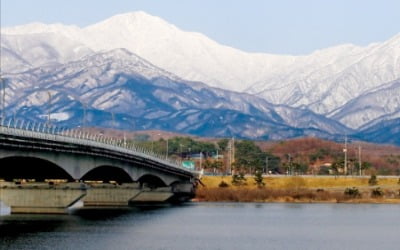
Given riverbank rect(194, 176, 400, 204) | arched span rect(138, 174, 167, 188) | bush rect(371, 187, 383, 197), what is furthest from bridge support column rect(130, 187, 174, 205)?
bush rect(371, 187, 383, 197)

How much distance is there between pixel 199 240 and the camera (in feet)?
290

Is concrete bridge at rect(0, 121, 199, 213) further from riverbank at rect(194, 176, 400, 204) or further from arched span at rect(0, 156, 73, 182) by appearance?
riverbank at rect(194, 176, 400, 204)

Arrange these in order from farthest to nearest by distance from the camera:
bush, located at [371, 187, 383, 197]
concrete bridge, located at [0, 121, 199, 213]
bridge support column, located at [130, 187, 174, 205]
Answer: bush, located at [371, 187, 383, 197], bridge support column, located at [130, 187, 174, 205], concrete bridge, located at [0, 121, 199, 213]

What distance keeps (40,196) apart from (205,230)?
2875 centimetres

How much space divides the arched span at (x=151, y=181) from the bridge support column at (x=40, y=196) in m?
39.1

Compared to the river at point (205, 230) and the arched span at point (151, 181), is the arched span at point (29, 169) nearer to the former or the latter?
the river at point (205, 230)

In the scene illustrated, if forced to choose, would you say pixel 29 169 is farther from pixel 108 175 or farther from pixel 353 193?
pixel 353 193

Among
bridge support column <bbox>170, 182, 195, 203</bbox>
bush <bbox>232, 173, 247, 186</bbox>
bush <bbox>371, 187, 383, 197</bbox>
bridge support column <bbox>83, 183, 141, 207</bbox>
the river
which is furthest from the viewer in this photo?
bush <bbox>232, 173, 247, 186</bbox>

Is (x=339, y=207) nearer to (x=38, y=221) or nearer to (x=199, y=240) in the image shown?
(x=38, y=221)

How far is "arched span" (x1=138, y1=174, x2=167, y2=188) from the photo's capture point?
165 m

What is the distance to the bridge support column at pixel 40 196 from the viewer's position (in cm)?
12100

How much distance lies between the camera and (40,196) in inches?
4811

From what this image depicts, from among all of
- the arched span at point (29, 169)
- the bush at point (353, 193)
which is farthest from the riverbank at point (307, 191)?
the arched span at point (29, 169)

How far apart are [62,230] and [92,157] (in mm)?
28248
